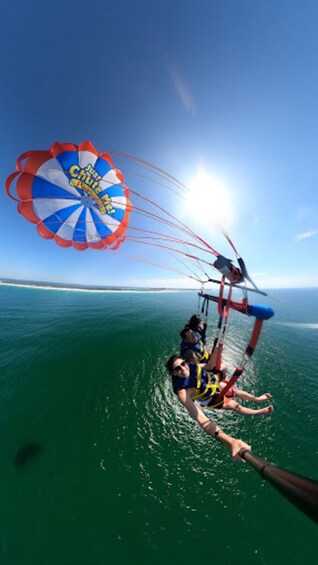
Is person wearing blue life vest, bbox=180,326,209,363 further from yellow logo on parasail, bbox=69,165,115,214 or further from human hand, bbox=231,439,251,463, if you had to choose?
yellow logo on parasail, bbox=69,165,115,214

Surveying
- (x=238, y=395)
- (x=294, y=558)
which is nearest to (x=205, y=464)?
(x=294, y=558)

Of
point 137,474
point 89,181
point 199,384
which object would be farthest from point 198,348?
point 89,181

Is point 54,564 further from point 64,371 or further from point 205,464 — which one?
point 64,371

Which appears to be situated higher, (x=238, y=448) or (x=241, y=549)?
(x=238, y=448)

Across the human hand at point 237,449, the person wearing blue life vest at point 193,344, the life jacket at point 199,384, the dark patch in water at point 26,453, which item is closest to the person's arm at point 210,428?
the human hand at point 237,449

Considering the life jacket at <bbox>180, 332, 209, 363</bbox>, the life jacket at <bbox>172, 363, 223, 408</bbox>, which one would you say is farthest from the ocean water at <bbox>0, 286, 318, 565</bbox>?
the life jacket at <bbox>180, 332, 209, 363</bbox>

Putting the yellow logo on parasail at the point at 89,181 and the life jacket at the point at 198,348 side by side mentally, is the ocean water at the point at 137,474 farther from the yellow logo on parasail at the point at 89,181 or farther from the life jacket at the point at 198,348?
the yellow logo on parasail at the point at 89,181
